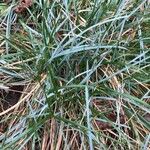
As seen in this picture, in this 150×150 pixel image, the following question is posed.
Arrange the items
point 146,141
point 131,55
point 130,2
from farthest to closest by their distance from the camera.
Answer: point 130,2, point 131,55, point 146,141

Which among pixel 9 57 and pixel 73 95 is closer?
pixel 73 95

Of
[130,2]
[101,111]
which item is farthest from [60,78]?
[130,2]

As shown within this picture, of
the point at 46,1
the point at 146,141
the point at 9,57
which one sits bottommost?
the point at 146,141

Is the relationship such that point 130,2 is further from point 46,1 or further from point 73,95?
point 73,95

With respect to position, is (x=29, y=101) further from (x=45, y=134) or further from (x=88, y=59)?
(x=88, y=59)

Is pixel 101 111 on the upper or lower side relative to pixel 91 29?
lower

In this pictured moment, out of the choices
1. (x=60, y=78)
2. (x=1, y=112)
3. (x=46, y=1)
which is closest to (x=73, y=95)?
(x=60, y=78)

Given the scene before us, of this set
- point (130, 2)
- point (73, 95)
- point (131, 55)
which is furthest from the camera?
point (130, 2)
